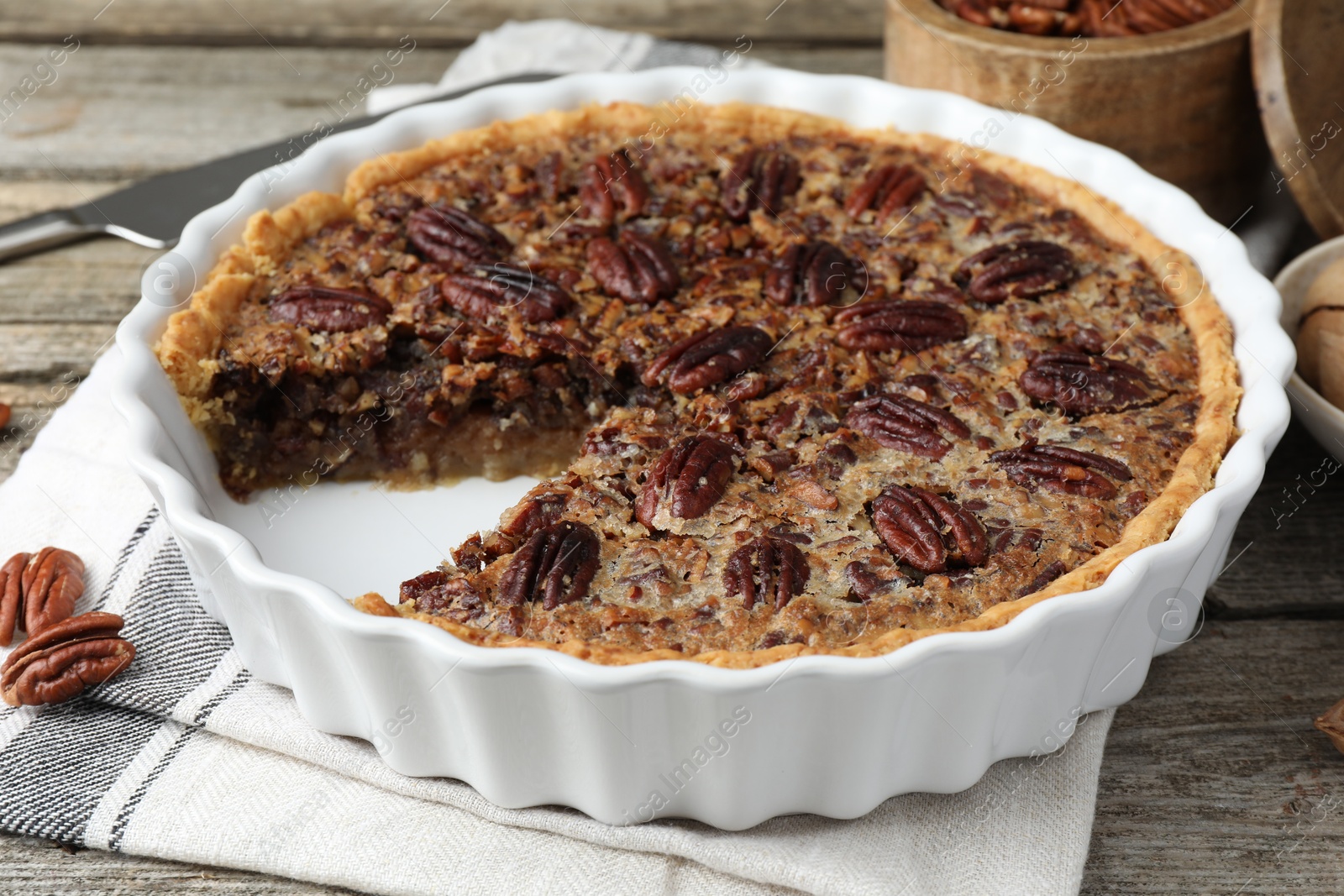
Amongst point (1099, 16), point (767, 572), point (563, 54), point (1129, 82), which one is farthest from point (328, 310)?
point (1099, 16)

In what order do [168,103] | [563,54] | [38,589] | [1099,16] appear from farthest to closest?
1. [168,103]
2. [563,54]
3. [1099,16]
4. [38,589]

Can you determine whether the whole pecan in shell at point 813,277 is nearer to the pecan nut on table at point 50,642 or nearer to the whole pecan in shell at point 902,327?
the whole pecan in shell at point 902,327

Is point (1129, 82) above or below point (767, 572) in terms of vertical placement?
above

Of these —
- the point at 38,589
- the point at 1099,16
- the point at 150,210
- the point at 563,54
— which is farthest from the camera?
the point at 563,54

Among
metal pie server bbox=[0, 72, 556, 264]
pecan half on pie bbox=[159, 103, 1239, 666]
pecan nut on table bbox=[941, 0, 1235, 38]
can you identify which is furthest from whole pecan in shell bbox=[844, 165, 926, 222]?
metal pie server bbox=[0, 72, 556, 264]

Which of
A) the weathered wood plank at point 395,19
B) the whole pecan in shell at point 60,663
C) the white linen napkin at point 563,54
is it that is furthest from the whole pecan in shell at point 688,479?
the weathered wood plank at point 395,19

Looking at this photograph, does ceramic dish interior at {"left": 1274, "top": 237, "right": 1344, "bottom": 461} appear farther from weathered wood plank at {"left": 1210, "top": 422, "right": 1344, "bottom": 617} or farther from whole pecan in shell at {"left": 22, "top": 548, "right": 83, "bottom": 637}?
whole pecan in shell at {"left": 22, "top": 548, "right": 83, "bottom": 637}

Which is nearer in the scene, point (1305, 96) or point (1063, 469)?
point (1063, 469)

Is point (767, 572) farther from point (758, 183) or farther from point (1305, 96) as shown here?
point (1305, 96)
